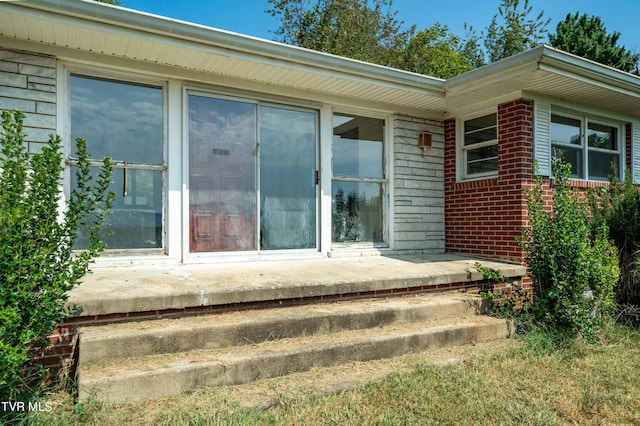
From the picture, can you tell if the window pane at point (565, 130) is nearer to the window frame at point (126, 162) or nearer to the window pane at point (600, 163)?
the window pane at point (600, 163)

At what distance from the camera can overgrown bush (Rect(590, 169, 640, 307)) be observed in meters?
4.67

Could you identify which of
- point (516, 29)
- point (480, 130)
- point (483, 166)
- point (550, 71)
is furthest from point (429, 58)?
point (550, 71)

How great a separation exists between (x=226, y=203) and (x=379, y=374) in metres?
2.82

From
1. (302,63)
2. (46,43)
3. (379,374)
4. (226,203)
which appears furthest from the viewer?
(226,203)

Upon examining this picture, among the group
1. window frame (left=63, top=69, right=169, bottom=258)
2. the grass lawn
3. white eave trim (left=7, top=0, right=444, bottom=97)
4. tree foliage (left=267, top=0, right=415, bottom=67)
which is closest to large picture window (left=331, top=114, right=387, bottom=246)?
white eave trim (left=7, top=0, right=444, bottom=97)

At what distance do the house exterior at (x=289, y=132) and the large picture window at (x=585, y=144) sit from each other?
0.03m

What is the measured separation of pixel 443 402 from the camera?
258 cm

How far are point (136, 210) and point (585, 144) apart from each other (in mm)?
6111

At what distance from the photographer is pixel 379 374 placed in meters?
2.91

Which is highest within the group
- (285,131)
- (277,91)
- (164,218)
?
(277,91)

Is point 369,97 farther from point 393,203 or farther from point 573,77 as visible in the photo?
point 573,77

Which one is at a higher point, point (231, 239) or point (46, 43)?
point (46, 43)

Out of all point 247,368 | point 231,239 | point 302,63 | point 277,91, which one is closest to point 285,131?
point 277,91

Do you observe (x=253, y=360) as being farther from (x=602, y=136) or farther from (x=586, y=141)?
(x=602, y=136)
